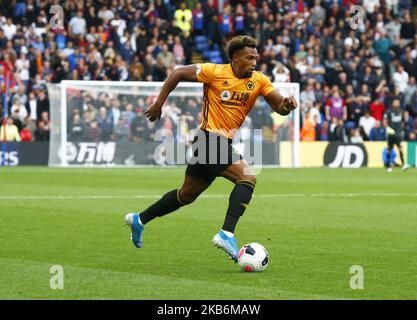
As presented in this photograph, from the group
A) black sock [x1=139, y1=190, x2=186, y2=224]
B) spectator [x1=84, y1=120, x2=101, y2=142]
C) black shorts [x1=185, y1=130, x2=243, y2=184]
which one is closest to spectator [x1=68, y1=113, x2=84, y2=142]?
spectator [x1=84, y1=120, x2=101, y2=142]

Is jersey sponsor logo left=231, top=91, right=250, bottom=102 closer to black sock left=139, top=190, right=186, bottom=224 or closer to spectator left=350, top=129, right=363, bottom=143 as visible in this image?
black sock left=139, top=190, right=186, bottom=224

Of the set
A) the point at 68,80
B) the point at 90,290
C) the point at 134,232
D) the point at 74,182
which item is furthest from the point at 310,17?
the point at 90,290

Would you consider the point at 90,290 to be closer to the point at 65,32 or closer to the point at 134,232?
the point at 134,232

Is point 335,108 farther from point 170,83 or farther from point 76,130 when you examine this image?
point 170,83

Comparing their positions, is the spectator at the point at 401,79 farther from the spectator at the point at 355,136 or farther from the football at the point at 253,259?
the football at the point at 253,259

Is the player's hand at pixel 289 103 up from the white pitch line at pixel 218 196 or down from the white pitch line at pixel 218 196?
up

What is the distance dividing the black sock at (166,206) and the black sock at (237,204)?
687mm

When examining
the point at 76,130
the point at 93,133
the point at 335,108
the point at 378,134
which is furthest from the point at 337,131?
the point at 76,130

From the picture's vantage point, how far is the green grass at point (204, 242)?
359 inches

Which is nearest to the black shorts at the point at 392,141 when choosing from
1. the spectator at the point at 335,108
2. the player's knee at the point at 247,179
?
the spectator at the point at 335,108

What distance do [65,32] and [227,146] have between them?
80.2 feet

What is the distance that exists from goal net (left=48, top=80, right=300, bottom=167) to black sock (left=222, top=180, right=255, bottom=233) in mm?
20215

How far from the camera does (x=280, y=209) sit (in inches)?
706

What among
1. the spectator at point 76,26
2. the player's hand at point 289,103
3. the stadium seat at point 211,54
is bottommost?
the player's hand at point 289,103
